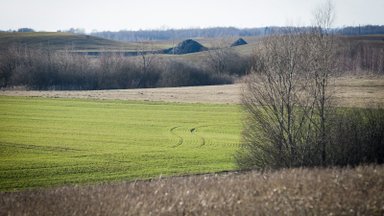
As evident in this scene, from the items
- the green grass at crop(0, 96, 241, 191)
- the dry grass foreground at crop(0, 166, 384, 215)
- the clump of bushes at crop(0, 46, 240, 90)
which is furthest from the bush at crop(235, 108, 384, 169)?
the clump of bushes at crop(0, 46, 240, 90)

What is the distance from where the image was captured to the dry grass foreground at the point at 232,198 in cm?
1281

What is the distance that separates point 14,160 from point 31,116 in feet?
82.9

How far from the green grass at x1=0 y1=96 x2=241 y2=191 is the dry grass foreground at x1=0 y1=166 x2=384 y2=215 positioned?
12.8 metres

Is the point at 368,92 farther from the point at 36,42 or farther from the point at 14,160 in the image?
the point at 36,42

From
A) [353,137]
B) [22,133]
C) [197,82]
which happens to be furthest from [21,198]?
[197,82]

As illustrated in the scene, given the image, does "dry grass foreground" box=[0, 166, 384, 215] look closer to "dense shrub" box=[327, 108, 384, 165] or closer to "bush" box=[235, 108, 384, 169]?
"bush" box=[235, 108, 384, 169]

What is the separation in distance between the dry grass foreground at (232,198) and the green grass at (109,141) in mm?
12778

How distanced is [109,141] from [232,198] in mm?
30573

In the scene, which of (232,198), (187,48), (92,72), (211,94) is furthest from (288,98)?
(187,48)

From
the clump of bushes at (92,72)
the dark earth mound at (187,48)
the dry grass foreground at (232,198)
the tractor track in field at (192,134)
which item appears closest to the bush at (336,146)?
the tractor track in field at (192,134)

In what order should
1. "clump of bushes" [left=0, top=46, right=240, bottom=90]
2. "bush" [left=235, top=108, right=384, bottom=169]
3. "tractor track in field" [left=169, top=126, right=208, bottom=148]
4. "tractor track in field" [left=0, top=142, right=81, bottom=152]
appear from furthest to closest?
"clump of bushes" [left=0, top=46, right=240, bottom=90]
"tractor track in field" [left=169, top=126, right=208, bottom=148]
"tractor track in field" [left=0, top=142, right=81, bottom=152]
"bush" [left=235, top=108, right=384, bottom=169]

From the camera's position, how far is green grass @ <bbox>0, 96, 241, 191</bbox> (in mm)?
30844

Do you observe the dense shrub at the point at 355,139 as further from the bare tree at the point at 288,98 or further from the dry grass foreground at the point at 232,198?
A: the dry grass foreground at the point at 232,198

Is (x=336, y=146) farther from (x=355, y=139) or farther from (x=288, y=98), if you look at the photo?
(x=288, y=98)
